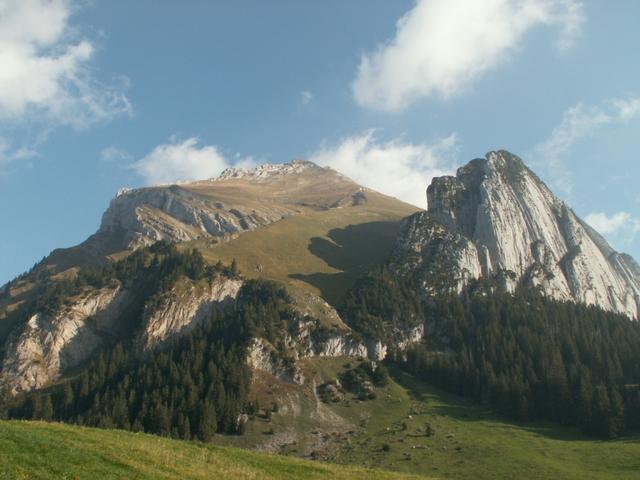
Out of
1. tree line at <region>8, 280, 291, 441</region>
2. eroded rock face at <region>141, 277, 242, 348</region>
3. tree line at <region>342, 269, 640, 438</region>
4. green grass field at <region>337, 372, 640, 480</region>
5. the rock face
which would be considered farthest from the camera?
eroded rock face at <region>141, 277, 242, 348</region>

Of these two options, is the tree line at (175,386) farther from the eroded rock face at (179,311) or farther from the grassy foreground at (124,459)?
the grassy foreground at (124,459)

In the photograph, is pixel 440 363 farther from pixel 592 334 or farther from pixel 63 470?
pixel 63 470

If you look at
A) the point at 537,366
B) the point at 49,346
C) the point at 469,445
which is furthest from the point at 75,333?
the point at 537,366

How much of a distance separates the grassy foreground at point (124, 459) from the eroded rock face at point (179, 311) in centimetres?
13993

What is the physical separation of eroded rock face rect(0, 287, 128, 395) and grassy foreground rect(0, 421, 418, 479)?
142 m

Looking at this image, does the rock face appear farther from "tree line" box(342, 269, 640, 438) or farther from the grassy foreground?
the grassy foreground

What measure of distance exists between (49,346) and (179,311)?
41.6 meters

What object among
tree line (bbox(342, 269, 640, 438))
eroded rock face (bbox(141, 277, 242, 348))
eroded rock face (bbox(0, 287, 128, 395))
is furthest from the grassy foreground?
eroded rock face (bbox(0, 287, 128, 395))

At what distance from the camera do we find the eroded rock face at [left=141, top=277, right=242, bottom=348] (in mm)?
184375

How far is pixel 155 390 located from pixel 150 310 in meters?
57.4

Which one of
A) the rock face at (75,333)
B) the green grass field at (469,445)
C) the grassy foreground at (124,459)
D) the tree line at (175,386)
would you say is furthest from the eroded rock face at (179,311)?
the grassy foreground at (124,459)

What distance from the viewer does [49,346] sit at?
18225 cm

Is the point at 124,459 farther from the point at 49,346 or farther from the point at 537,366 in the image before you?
the point at 49,346

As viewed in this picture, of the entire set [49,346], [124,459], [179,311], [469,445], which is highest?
[179,311]
